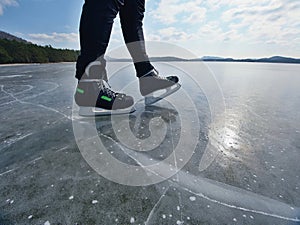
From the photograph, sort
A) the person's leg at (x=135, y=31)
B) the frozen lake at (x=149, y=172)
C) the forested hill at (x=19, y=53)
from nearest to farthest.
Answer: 1. the frozen lake at (x=149, y=172)
2. the person's leg at (x=135, y=31)
3. the forested hill at (x=19, y=53)

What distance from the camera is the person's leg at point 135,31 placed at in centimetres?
114

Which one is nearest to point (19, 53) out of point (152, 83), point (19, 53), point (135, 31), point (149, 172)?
point (19, 53)

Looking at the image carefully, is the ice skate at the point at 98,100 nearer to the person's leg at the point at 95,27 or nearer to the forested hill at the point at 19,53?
the person's leg at the point at 95,27

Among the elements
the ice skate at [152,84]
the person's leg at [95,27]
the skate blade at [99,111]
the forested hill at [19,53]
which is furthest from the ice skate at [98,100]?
the forested hill at [19,53]

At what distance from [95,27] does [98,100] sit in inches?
14.6

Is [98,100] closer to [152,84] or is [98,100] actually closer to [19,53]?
[152,84]

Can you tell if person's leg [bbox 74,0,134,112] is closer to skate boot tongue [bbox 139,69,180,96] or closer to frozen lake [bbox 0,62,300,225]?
frozen lake [bbox 0,62,300,225]

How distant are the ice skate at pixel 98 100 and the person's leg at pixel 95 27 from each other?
12cm

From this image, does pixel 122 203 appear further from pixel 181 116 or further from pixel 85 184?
pixel 181 116

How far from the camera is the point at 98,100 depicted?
95cm

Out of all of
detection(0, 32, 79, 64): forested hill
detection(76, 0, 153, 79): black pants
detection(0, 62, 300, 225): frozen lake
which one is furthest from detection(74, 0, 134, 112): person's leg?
detection(0, 32, 79, 64): forested hill

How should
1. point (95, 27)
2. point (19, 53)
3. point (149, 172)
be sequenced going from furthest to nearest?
point (19, 53) → point (95, 27) → point (149, 172)

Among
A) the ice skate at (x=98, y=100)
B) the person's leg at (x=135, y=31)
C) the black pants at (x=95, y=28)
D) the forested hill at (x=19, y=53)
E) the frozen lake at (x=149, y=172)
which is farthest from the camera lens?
the forested hill at (x=19, y=53)

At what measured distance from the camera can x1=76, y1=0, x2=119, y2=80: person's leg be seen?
82 cm
